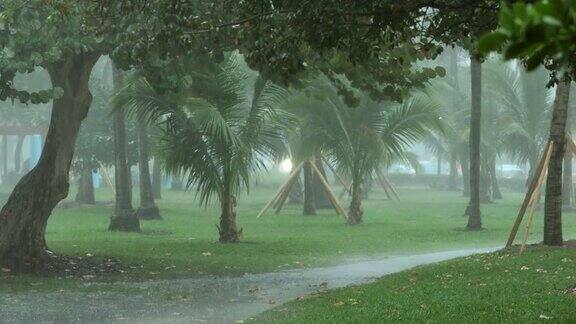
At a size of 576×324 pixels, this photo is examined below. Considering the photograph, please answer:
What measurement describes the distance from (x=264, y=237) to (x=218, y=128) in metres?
4.95

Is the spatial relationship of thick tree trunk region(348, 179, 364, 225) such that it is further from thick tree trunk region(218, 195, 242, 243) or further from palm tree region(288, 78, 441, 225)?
thick tree trunk region(218, 195, 242, 243)

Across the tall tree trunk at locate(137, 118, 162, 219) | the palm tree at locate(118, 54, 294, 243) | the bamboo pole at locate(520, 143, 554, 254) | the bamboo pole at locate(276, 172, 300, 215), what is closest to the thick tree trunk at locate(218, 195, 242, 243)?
the palm tree at locate(118, 54, 294, 243)

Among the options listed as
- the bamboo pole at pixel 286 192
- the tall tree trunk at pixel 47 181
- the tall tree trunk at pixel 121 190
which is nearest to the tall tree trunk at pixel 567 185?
the bamboo pole at pixel 286 192

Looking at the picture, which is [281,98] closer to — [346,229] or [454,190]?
[346,229]

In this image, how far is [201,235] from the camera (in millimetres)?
23516

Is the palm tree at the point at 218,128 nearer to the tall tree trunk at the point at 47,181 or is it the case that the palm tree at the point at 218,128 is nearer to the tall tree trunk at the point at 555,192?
the tall tree trunk at the point at 47,181

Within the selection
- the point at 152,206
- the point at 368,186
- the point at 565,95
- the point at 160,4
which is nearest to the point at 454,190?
the point at 368,186

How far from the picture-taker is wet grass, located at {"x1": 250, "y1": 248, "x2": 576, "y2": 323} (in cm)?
912

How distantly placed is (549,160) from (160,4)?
276 inches

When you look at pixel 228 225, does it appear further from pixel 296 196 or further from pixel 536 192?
pixel 296 196

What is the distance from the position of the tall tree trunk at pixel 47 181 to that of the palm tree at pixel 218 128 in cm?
234

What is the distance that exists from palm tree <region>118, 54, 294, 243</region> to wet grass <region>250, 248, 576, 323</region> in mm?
6052

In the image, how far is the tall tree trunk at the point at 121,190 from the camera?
24.7m

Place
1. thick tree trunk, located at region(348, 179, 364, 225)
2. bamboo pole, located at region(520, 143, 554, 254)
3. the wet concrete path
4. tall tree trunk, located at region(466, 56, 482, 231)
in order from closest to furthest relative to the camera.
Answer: the wet concrete path → bamboo pole, located at region(520, 143, 554, 254) → tall tree trunk, located at region(466, 56, 482, 231) → thick tree trunk, located at region(348, 179, 364, 225)
